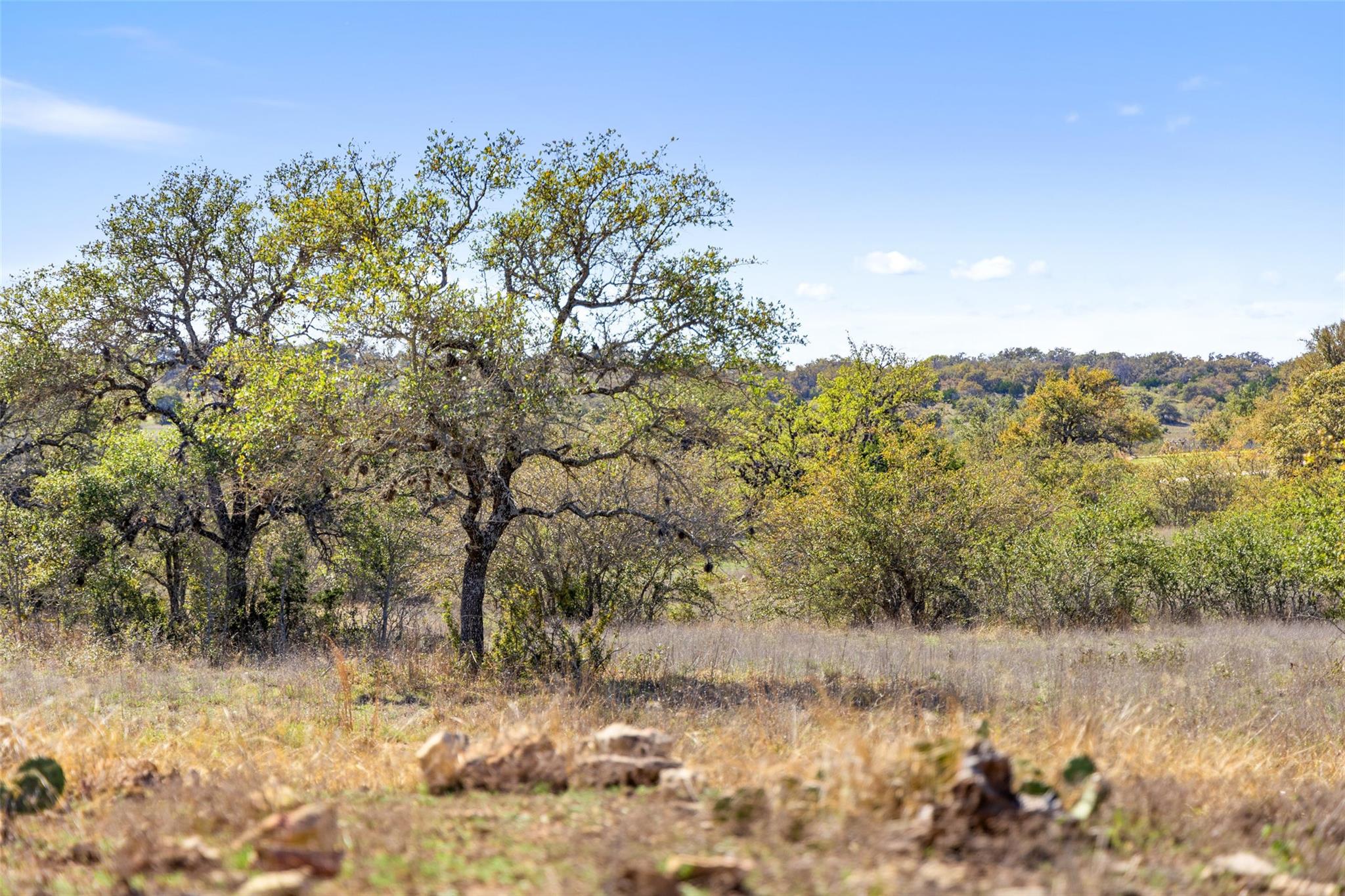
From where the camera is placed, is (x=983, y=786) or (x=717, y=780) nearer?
(x=983, y=786)

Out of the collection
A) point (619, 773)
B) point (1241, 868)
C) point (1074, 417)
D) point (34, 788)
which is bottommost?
point (1241, 868)

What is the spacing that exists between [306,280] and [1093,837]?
10487 millimetres

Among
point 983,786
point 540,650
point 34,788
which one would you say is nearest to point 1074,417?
point 540,650

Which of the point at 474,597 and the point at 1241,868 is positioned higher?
the point at 474,597

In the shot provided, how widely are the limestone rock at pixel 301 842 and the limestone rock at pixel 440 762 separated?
1407 mm

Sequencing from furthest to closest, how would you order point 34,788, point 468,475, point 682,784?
point 468,475
point 34,788
point 682,784

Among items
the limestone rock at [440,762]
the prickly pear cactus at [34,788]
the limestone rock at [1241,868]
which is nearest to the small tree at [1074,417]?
the limestone rock at [1241,868]

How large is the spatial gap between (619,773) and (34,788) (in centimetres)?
382

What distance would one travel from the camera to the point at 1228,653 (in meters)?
14.1

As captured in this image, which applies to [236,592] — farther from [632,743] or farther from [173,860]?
[173,860]

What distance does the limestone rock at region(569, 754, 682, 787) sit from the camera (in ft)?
18.7

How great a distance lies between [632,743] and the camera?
6055 millimetres

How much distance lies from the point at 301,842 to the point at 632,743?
237cm

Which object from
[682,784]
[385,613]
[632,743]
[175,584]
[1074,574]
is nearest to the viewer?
[682,784]
